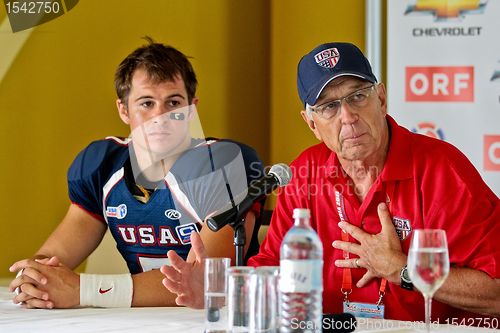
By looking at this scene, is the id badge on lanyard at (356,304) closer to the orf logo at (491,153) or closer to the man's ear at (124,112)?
the man's ear at (124,112)

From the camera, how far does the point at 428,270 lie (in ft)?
5.59

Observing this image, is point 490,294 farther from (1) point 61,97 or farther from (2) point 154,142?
(1) point 61,97

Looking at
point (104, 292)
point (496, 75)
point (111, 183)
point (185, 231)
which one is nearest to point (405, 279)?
point (104, 292)

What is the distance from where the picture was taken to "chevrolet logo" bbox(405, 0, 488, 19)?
4.06 meters

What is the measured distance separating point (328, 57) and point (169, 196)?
0.85 metres

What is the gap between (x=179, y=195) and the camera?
2994 millimetres

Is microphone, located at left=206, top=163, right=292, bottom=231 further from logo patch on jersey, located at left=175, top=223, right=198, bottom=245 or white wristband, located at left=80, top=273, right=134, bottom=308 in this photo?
logo patch on jersey, located at left=175, top=223, right=198, bottom=245

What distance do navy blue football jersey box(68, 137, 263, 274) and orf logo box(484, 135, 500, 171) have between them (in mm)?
1508

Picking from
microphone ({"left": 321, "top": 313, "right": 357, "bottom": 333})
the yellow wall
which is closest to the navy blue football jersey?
the yellow wall

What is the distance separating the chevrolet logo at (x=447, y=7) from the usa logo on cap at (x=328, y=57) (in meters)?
1.77

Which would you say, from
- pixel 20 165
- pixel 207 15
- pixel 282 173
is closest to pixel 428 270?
pixel 282 173

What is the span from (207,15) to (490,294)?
252 centimetres

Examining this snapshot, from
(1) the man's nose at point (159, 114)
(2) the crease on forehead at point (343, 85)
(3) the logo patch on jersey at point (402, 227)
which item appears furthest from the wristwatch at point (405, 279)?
(1) the man's nose at point (159, 114)

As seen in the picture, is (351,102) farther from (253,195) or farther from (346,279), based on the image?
(253,195)
